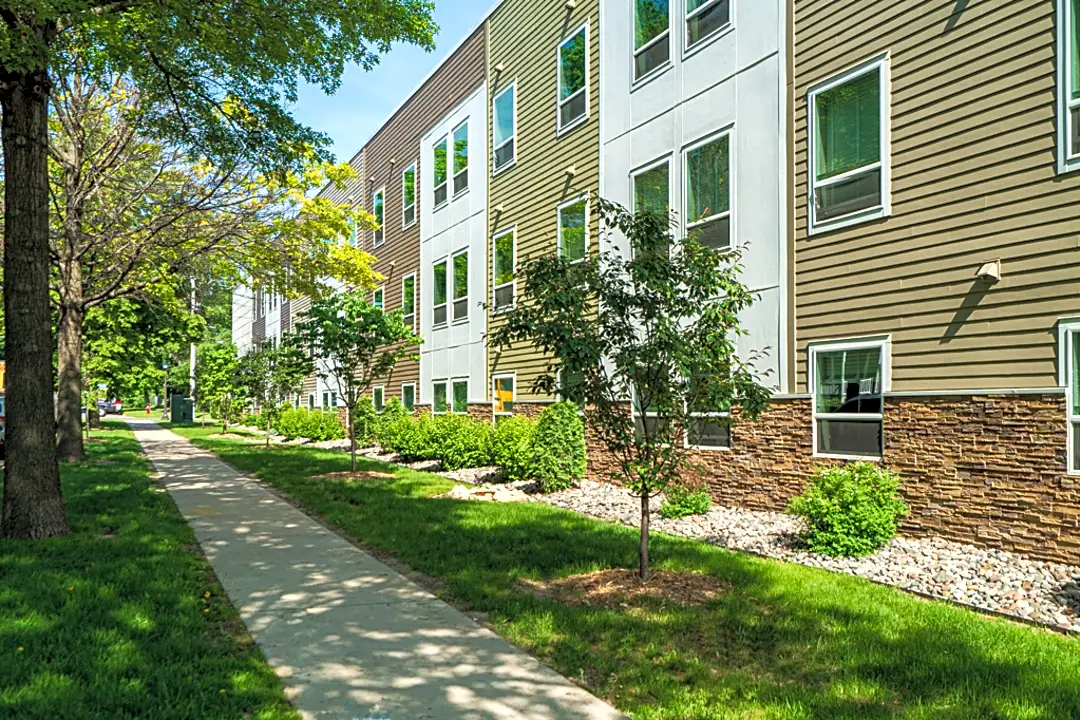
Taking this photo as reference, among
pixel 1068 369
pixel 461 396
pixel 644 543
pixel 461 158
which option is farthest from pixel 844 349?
pixel 461 158

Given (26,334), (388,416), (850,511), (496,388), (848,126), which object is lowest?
(850,511)

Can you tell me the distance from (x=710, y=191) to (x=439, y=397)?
12.2 metres

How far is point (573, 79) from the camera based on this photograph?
16.3 metres

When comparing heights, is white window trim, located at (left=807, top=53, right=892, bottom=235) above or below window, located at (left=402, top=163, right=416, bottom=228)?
below

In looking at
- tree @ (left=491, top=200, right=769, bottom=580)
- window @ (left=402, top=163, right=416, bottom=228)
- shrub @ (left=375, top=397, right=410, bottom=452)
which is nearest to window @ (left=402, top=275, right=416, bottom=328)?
window @ (left=402, top=163, right=416, bottom=228)

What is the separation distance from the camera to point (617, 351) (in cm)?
687

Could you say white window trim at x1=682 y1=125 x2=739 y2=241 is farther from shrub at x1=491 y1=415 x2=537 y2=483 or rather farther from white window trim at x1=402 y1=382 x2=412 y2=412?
white window trim at x1=402 y1=382 x2=412 y2=412

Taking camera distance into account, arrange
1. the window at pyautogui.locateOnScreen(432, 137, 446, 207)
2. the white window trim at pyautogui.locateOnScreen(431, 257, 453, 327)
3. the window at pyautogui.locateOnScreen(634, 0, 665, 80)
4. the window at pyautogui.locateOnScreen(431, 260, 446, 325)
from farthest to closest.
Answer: the window at pyautogui.locateOnScreen(432, 137, 446, 207)
the window at pyautogui.locateOnScreen(431, 260, 446, 325)
the white window trim at pyautogui.locateOnScreen(431, 257, 453, 327)
the window at pyautogui.locateOnScreen(634, 0, 665, 80)

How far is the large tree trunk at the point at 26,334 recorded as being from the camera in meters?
8.60

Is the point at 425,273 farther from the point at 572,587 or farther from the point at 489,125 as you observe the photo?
the point at 572,587

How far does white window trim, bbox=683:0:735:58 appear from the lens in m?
12.0

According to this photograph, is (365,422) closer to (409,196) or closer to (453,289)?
(453,289)

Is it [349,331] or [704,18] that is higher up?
[704,18]

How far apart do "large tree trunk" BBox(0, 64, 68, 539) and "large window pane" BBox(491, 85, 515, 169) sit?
36.8ft
